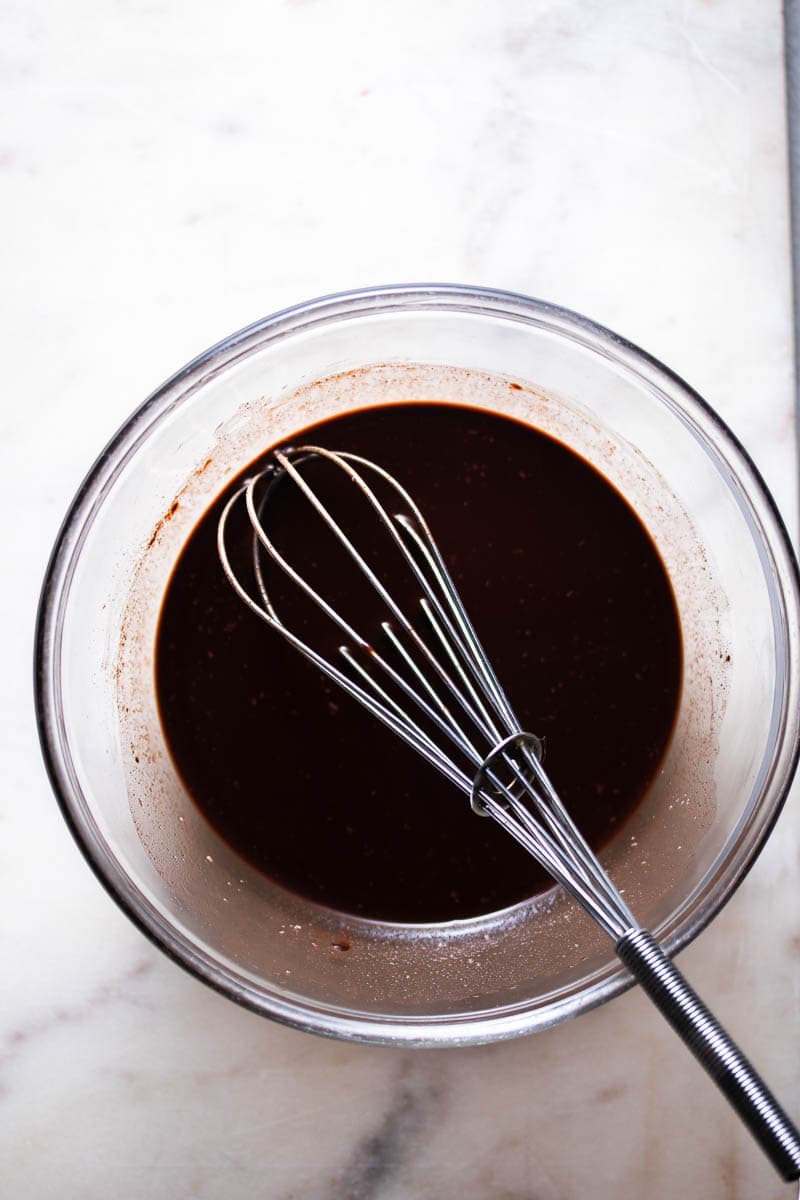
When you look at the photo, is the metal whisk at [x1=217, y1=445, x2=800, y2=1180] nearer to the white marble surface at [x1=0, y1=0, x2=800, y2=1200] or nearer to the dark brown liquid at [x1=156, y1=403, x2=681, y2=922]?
the dark brown liquid at [x1=156, y1=403, x2=681, y2=922]

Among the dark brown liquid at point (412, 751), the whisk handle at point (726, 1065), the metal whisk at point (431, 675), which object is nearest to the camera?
the whisk handle at point (726, 1065)

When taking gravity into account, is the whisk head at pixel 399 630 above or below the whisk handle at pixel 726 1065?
above

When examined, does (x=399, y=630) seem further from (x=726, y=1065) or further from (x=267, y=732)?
(x=726, y=1065)

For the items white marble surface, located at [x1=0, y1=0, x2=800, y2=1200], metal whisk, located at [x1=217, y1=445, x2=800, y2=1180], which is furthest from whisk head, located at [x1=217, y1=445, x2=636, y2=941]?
white marble surface, located at [x1=0, y1=0, x2=800, y2=1200]

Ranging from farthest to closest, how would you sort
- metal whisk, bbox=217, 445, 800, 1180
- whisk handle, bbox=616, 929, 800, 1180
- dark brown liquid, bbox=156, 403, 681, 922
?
dark brown liquid, bbox=156, 403, 681, 922 < metal whisk, bbox=217, 445, 800, 1180 < whisk handle, bbox=616, 929, 800, 1180

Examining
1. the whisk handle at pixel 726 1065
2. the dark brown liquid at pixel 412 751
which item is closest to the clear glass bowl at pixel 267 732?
the dark brown liquid at pixel 412 751

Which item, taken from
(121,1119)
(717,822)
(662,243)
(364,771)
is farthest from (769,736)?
(121,1119)

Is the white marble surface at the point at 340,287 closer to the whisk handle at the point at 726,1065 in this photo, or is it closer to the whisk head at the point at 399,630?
the whisk head at the point at 399,630
